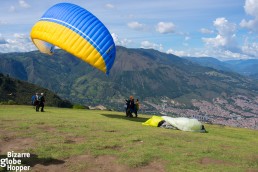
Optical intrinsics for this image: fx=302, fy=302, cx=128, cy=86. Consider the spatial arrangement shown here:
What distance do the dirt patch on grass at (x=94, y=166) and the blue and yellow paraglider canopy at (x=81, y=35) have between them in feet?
53.5

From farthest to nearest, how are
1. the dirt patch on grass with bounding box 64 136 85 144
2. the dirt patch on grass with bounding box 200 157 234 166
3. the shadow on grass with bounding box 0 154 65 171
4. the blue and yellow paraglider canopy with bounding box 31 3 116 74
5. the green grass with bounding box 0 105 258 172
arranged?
the blue and yellow paraglider canopy with bounding box 31 3 116 74 → the dirt patch on grass with bounding box 64 136 85 144 → the dirt patch on grass with bounding box 200 157 234 166 → the green grass with bounding box 0 105 258 172 → the shadow on grass with bounding box 0 154 65 171

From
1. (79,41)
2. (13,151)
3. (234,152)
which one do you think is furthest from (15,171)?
(79,41)

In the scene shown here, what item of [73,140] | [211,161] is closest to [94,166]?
[73,140]

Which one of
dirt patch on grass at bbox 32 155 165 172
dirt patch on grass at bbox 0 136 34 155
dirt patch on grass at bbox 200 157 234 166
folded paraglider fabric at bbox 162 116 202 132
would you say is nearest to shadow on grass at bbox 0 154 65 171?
dirt patch on grass at bbox 32 155 165 172

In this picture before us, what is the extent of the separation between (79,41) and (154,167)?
1898 cm

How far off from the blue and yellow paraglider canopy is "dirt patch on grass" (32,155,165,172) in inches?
642

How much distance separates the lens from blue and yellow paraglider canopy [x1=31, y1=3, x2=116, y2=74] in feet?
Answer: 100

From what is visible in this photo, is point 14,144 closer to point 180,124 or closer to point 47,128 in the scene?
point 47,128

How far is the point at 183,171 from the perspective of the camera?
14.4 m

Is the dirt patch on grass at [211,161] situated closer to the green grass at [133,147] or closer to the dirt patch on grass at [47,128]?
the green grass at [133,147]

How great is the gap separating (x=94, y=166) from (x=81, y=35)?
19.0 metres

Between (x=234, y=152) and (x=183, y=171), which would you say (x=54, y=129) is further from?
(x=234, y=152)

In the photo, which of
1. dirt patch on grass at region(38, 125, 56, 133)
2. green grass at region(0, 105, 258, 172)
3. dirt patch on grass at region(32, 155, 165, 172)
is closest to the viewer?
dirt patch on grass at region(32, 155, 165, 172)

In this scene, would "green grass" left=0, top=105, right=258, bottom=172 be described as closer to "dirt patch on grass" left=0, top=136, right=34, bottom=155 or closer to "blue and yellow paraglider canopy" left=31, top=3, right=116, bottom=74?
"dirt patch on grass" left=0, top=136, right=34, bottom=155
